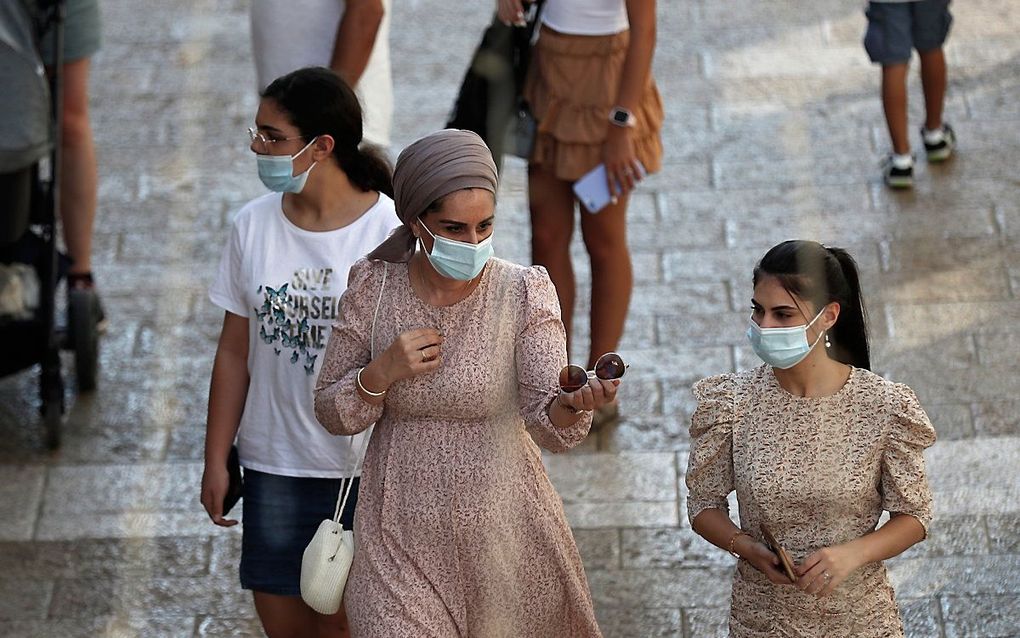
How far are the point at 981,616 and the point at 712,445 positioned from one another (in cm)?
164

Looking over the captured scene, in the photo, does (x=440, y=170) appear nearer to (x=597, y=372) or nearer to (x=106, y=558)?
(x=597, y=372)

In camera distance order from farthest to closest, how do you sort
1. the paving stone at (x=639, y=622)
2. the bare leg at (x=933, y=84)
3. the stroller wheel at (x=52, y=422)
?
1. the bare leg at (x=933, y=84)
2. the stroller wheel at (x=52, y=422)
3. the paving stone at (x=639, y=622)

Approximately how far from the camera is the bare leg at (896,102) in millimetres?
6977

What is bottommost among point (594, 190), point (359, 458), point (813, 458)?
point (594, 190)

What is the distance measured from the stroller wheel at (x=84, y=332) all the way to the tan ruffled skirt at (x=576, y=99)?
1.69 meters

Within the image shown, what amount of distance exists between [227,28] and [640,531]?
4831mm

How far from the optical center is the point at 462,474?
3.50 meters

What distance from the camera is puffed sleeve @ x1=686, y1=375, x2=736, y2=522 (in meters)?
3.47

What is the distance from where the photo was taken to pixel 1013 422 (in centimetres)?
561

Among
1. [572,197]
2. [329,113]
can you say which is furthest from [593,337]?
[329,113]

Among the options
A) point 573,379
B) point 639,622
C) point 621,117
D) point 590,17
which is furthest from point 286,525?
point 590,17

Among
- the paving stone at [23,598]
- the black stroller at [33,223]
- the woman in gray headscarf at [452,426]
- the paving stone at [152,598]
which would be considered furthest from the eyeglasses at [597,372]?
the black stroller at [33,223]

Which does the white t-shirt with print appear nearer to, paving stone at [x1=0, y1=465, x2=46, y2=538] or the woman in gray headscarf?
the woman in gray headscarf

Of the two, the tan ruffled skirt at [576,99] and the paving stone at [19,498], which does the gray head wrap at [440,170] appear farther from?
the paving stone at [19,498]
